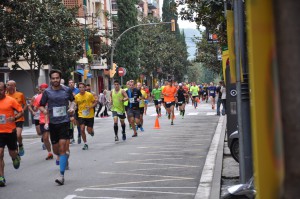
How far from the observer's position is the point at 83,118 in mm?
16844

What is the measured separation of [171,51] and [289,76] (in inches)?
2980

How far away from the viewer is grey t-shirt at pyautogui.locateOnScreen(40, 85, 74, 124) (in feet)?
35.1

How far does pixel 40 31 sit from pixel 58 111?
53.5ft

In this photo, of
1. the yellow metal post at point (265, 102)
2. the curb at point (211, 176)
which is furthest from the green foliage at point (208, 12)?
the yellow metal post at point (265, 102)

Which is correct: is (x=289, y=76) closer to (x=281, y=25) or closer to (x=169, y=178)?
(x=281, y=25)

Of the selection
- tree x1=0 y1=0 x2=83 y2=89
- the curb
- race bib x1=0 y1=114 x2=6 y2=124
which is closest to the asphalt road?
the curb

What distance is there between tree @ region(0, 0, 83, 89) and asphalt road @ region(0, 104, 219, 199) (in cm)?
860

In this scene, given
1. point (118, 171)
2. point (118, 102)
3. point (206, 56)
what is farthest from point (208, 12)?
point (206, 56)

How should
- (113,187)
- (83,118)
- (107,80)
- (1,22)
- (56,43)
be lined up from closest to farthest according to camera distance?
(113,187) < (83,118) < (1,22) < (56,43) < (107,80)

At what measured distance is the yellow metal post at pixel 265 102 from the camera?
1962 mm

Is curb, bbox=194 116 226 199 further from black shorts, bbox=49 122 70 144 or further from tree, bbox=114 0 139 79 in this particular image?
tree, bbox=114 0 139 79

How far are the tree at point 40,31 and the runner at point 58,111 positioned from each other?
14277 mm

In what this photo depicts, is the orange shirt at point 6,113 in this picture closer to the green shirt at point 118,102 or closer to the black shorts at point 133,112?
the green shirt at point 118,102

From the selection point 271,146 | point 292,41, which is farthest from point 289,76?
point 271,146
